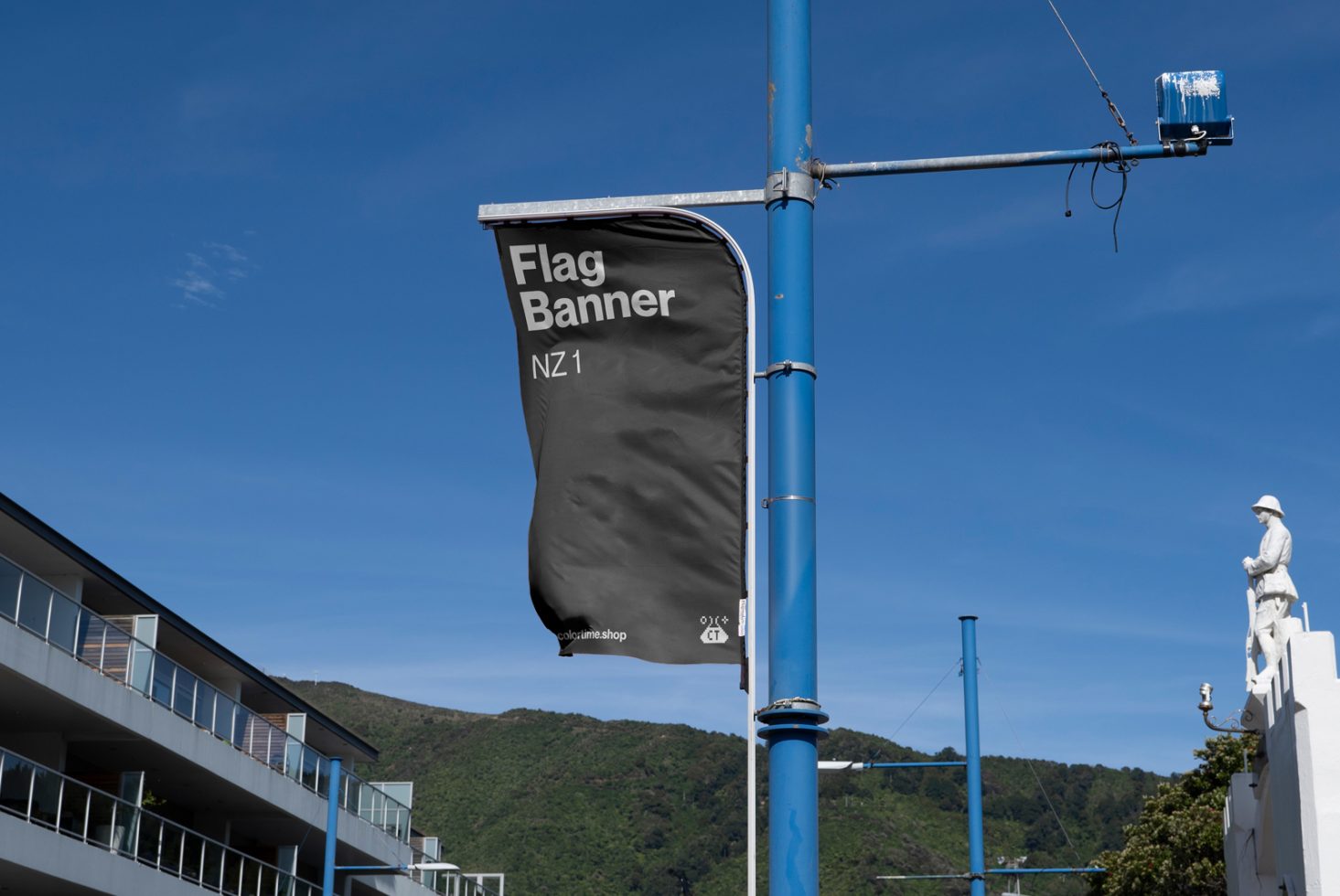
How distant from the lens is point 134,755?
34.1m

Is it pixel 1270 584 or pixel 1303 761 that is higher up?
pixel 1270 584

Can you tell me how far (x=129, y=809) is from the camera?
30.5 m

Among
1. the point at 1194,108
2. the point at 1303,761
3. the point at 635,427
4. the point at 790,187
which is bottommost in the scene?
the point at 635,427

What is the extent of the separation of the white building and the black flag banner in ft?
72.1

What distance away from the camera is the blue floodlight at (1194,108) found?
6.97 metres

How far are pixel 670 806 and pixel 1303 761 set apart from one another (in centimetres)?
13070

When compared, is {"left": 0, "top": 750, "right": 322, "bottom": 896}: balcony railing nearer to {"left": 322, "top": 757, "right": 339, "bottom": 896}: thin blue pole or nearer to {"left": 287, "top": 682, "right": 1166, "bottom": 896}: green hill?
{"left": 322, "top": 757, "right": 339, "bottom": 896}: thin blue pole

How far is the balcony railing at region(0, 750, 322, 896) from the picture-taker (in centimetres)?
2677

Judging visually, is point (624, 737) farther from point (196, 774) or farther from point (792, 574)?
point (792, 574)

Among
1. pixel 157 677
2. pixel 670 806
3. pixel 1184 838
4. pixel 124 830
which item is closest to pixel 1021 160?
pixel 124 830

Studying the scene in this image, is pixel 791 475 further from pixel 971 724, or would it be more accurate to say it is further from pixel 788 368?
pixel 971 724

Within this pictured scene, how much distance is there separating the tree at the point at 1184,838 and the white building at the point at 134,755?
22774 millimetres

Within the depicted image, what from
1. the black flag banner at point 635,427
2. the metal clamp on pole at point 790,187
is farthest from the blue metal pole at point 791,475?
the black flag banner at point 635,427

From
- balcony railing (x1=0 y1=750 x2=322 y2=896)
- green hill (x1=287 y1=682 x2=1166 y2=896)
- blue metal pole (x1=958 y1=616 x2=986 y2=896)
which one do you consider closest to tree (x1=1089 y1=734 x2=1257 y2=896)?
blue metal pole (x1=958 y1=616 x2=986 y2=896)
